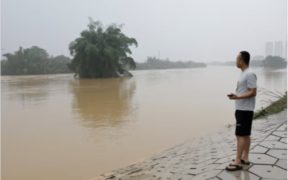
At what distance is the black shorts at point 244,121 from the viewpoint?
280 cm

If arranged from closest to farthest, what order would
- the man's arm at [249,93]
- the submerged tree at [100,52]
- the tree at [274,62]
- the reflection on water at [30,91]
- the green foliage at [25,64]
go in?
1. the man's arm at [249,93]
2. the reflection on water at [30,91]
3. the submerged tree at [100,52]
4. the green foliage at [25,64]
5. the tree at [274,62]

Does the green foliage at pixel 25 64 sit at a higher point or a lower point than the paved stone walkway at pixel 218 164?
higher

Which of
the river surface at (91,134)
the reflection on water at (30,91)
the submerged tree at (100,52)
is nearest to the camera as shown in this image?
the river surface at (91,134)

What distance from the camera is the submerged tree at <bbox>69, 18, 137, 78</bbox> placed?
33594 mm

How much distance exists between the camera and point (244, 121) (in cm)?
282

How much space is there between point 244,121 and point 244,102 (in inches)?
6.7

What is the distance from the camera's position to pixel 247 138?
2889mm

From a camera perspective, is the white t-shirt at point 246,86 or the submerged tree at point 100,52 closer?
the white t-shirt at point 246,86

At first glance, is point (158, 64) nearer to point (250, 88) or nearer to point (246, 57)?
point (246, 57)

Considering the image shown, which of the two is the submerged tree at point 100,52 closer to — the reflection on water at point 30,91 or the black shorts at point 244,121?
the reflection on water at point 30,91

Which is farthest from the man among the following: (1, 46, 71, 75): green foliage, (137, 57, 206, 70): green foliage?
(137, 57, 206, 70): green foliage

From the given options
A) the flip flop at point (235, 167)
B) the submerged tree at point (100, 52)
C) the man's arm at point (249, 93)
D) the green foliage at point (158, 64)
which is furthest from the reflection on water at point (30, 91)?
the green foliage at point (158, 64)

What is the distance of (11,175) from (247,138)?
342 cm

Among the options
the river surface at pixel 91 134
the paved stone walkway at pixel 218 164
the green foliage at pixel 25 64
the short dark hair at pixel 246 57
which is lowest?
the river surface at pixel 91 134
